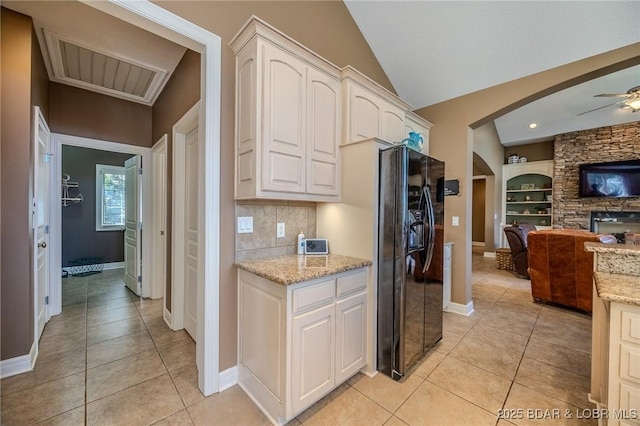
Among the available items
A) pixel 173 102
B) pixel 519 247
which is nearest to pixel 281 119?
pixel 173 102

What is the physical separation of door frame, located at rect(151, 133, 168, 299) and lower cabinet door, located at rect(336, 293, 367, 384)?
2422 millimetres

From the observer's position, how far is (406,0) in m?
2.65

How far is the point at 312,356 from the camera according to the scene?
161 centimetres

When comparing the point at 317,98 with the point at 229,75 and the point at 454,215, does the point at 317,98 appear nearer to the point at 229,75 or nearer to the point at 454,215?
the point at 229,75

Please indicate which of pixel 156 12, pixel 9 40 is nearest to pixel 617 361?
pixel 156 12

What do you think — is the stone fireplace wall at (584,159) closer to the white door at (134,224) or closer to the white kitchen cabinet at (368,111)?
the white kitchen cabinet at (368,111)

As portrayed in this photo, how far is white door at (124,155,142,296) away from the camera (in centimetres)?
366

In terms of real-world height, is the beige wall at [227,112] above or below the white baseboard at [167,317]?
above

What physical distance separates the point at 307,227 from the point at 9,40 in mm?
2792

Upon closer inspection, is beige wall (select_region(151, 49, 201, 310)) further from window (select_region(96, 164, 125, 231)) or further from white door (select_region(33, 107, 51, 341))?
window (select_region(96, 164, 125, 231))

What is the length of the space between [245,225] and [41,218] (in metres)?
2.45

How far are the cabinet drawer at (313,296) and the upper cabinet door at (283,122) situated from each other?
71cm

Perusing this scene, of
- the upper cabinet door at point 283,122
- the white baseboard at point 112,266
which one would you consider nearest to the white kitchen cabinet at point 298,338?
the upper cabinet door at point 283,122

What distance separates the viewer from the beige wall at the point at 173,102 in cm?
241
